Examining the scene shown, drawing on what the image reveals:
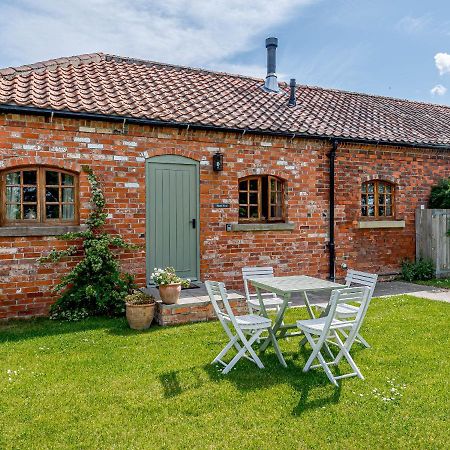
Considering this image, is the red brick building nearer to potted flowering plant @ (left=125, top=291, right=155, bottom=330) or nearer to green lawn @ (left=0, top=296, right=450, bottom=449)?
potted flowering plant @ (left=125, top=291, right=155, bottom=330)

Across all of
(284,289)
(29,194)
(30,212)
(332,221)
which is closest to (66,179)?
(29,194)

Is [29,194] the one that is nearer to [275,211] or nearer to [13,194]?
[13,194]

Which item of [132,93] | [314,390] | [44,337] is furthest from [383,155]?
[44,337]

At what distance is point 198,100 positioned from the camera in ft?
33.1

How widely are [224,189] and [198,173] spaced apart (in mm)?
677

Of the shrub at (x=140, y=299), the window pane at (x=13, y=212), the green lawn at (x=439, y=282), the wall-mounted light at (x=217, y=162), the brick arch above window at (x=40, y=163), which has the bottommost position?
the green lawn at (x=439, y=282)

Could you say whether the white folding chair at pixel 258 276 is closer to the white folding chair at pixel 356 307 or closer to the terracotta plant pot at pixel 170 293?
the white folding chair at pixel 356 307

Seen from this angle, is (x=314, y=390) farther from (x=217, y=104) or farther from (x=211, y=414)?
(x=217, y=104)

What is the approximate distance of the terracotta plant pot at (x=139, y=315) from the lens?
6.75m

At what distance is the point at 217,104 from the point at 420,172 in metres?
5.93

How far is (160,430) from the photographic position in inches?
143

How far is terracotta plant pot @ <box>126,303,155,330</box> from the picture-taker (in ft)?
22.1

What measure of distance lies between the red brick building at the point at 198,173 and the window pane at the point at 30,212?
2 centimetres

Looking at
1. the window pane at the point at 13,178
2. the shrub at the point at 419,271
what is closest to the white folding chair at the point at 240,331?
the window pane at the point at 13,178
